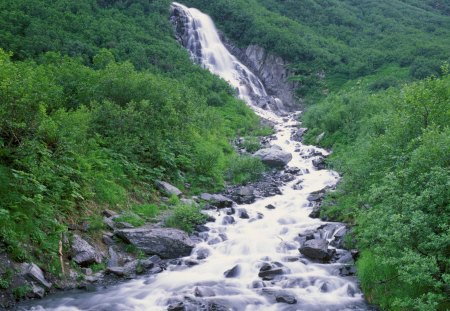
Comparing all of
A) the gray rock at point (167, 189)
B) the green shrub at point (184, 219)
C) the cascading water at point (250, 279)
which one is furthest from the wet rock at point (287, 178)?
the green shrub at point (184, 219)

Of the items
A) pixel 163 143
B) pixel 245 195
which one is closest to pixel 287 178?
pixel 245 195

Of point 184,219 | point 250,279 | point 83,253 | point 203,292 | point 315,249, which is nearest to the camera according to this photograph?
point 203,292

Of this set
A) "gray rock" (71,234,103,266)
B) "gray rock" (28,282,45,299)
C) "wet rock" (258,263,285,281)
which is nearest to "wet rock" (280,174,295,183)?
"wet rock" (258,263,285,281)

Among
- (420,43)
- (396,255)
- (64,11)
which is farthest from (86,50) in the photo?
(420,43)

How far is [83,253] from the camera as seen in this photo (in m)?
12.8

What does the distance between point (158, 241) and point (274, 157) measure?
14.7 metres

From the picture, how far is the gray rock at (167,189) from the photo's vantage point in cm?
1939

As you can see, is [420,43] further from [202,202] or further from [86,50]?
[202,202]

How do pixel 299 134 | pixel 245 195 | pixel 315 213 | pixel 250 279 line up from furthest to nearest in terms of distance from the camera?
pixel 299 134
pixel 245 195
pixel 315 213
pixel 250 279

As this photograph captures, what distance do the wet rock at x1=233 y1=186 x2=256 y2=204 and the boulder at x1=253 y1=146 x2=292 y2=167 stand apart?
5394mm

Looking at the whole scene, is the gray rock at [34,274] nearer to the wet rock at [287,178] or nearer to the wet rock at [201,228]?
the wet rock at [201,228]

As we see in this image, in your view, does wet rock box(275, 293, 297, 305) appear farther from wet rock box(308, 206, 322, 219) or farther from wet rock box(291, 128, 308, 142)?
wet rock box(291, 128, 308, 142)

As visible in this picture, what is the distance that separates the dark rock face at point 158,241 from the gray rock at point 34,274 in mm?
3422

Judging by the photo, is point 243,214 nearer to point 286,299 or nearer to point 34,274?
point 286,299
